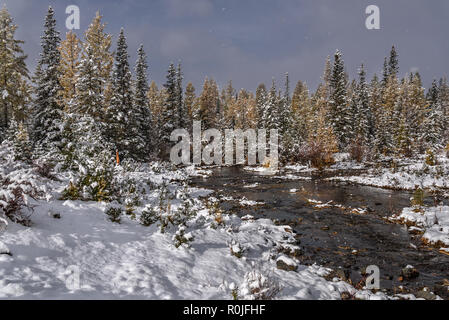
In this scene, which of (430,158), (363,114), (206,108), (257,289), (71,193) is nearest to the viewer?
(257,289)

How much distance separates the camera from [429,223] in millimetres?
10461

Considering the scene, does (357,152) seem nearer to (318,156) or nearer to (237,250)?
(318,156)

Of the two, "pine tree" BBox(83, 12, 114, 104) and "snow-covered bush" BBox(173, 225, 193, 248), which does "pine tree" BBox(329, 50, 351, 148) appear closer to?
"pine tree" BBox(83, 12, 114, 104)

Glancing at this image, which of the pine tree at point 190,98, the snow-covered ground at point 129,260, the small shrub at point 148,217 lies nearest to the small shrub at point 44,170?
the snow-covered ground at point 129,260

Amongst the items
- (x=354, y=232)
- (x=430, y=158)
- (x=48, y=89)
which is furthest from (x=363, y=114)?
(x=48, y=89)

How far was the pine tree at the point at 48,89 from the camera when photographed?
23734 millimetres

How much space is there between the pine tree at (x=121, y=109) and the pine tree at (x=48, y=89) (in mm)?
4441

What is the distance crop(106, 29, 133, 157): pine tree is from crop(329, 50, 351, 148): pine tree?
2616cm

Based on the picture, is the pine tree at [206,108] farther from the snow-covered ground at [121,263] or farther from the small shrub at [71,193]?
the snow-covered ground at [121,263]

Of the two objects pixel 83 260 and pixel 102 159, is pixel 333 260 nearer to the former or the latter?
pixel 83 260

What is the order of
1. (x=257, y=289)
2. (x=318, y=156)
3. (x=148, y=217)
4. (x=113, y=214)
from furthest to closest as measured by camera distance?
1. (x=318, y=156)
2. (x=148, y=217)
3. (x=113, y=214)
4. (x=257, y=289)

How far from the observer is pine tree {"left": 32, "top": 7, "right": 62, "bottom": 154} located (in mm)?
23734

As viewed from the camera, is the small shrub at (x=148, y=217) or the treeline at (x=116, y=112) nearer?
the small shrub at (x=148, y=217)

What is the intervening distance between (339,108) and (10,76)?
3827 cm
